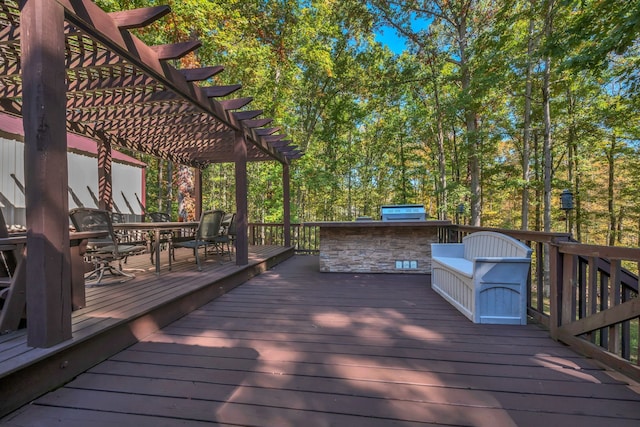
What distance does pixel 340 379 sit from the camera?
1.76m

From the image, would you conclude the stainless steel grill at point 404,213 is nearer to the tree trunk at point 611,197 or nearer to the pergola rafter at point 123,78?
the pergola rafter at point 123,78

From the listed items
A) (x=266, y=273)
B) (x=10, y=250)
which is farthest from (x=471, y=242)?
(x=10, y=250)

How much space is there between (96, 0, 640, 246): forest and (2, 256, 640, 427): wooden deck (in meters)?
4.40

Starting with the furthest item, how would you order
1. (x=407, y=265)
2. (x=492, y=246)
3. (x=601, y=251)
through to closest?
(x=407, y=265)
(x=492, y=246)
(x=601, y=251)

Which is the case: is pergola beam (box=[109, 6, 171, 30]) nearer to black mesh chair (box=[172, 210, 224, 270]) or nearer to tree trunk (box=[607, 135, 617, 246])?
black mesh chair (box=[172, 210, 224, 270])

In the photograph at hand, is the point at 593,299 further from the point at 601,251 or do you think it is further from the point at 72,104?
the point at 72,104

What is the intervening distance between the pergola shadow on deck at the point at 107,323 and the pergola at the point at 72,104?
126 millimetres

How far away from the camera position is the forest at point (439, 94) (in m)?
6.89

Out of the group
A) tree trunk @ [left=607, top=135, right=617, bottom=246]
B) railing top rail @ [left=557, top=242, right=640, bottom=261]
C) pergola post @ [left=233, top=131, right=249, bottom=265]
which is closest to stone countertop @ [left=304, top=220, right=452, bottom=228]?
pergola post @ [left=233, top=131, right=249, bottom=265]

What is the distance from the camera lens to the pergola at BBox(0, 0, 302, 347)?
1.68 metres

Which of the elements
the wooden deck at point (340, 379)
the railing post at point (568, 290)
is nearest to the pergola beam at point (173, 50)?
the wooden deck at point (340, 379)

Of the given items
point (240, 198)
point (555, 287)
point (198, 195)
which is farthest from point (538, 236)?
point (198, 195)

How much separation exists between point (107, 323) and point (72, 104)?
3.95 meters

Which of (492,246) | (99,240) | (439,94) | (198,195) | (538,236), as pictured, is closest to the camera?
(538,236)
